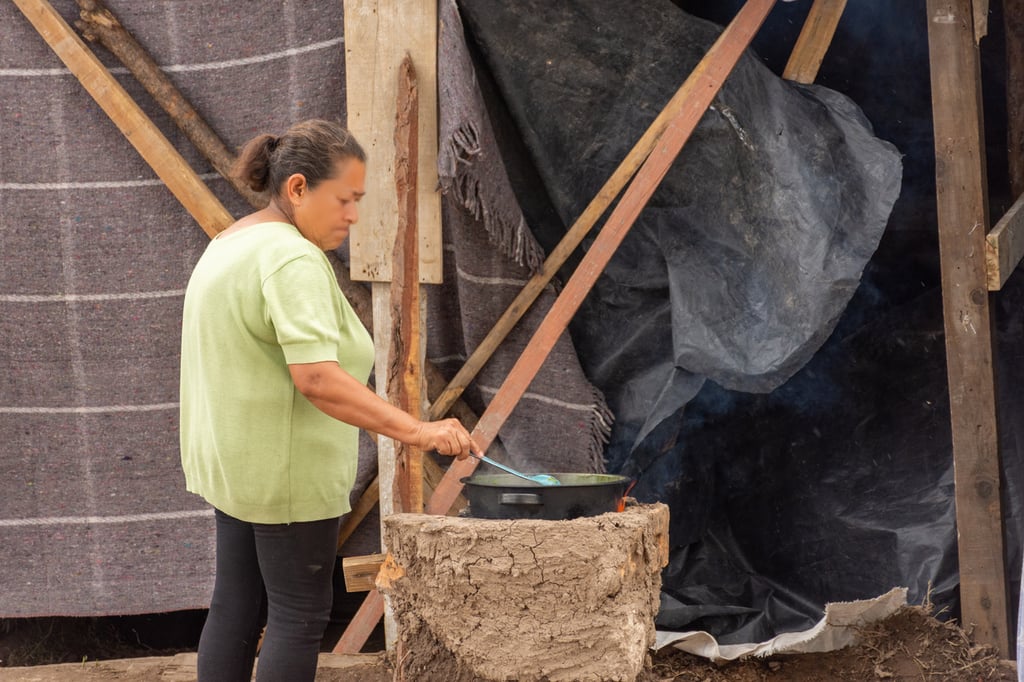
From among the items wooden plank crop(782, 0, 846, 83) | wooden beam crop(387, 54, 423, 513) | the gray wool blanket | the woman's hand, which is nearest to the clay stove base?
the woman's hand

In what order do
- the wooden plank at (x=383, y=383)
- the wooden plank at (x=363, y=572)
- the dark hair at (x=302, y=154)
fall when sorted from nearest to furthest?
the dark hair at (x=302, y=154) → the wooden plank at (x=363, y=572) → the wooden plank at (x=383, y=383)

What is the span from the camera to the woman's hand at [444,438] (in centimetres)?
233

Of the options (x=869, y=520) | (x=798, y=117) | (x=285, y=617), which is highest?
(x=798, y=117)

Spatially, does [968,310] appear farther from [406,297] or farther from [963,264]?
[406,297]

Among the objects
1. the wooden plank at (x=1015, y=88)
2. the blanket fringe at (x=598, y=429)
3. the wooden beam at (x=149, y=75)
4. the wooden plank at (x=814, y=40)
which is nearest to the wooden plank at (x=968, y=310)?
the wooden plank at (x=814, y=40)

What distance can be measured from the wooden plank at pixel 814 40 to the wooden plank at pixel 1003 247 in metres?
0.75

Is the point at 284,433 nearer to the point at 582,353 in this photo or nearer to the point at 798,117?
the point at 582,353

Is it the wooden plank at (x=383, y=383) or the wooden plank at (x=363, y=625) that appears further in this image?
the wooden plank at (x=363, y=625)

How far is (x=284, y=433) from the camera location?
91.1 inches

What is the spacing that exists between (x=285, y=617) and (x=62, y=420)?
5.49 feet

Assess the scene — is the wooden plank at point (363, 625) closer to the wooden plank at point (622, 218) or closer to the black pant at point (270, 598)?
the wooden plank at point (622, 218)

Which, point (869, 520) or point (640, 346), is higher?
point (640, 346)

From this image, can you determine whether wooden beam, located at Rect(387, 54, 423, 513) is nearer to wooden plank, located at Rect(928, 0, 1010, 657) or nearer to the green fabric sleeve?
the green fabric sleeve

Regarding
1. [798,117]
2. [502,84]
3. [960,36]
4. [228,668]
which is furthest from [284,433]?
[960,36]
